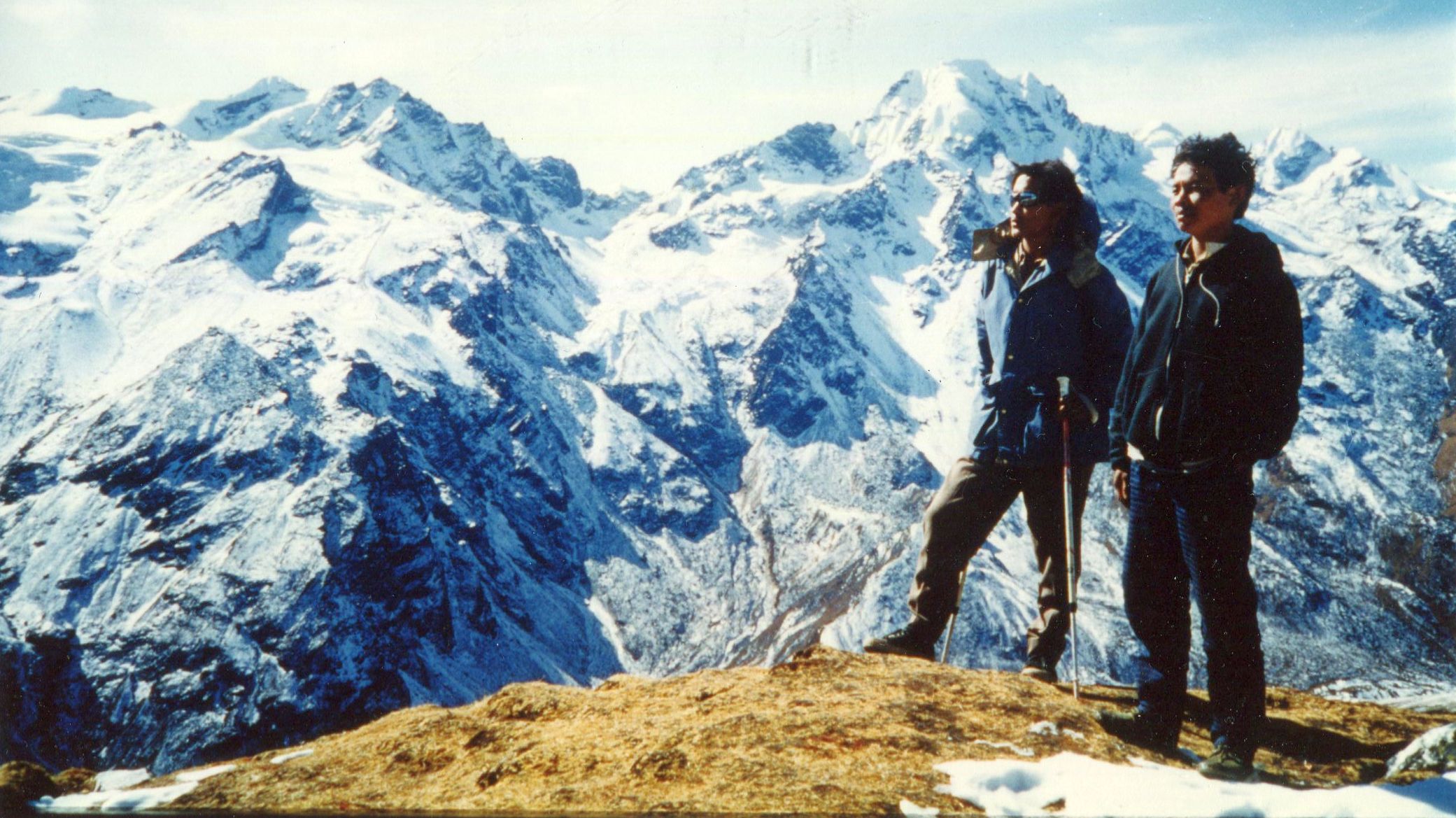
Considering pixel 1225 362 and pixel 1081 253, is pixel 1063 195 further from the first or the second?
pixel 1225 362

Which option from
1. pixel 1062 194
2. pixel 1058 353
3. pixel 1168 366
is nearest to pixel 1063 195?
pixel 1062 194

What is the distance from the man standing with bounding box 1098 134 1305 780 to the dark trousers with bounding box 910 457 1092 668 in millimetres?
1663

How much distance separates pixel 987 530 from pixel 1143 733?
8.42ft

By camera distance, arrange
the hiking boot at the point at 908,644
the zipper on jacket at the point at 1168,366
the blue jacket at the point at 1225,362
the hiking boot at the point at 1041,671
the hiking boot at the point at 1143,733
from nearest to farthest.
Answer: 1. the blue jacket at the point at 1225,362
2. the zipper on jacket at the point at 1168,366
3. the hiking boot at the point at 1143,733
4. the hiking boot at the point at 1041,671
5. the hiking boot at the point at 908,644

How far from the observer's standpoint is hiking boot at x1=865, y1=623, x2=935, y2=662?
8828mm

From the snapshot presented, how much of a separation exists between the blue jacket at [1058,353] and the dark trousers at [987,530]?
0.26 metres

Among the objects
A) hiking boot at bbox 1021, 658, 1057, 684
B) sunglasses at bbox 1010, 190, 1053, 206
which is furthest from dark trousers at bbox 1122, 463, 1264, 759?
sunglasses at bbox 1010, 190, 1053, 206

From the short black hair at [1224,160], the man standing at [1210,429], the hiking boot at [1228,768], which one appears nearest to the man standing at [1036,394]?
the man standing at [1210,429]

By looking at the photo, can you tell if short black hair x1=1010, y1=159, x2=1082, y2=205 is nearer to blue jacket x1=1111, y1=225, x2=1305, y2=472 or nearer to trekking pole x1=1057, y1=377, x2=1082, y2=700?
trekking pole x1=1057, y1=377, x2=1082, y2=700

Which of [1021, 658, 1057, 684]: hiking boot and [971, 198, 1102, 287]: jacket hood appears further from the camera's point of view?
[1021, 658, 1057, 684]: hiking boot

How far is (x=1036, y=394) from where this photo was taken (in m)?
8.27

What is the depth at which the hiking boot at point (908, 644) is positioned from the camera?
8828mm

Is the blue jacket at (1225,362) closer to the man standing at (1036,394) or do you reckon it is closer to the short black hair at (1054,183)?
the man standing at (1036,394)

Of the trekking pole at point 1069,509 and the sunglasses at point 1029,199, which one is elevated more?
the sunglasses at point 1029,199
